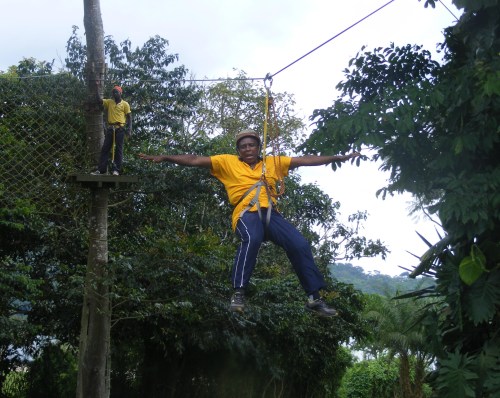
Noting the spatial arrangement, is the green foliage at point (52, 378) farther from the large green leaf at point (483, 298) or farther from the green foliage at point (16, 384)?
the large green leaf at point (483, 298)

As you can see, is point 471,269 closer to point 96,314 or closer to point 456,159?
point 456,159

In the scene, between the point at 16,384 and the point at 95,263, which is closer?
the point at 95,263

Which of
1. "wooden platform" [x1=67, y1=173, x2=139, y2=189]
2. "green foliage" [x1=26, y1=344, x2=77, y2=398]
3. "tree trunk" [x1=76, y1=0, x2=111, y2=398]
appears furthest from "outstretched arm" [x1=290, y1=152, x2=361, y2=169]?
"green foliage" [x1=26, y1=344, x2=77, y2=398]

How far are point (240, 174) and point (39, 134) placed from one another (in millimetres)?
5116

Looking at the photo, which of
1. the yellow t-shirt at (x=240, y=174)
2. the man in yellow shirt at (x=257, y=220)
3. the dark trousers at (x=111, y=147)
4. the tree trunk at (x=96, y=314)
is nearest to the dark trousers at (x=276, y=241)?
the man in yellow shirt at (x=257, y=220)

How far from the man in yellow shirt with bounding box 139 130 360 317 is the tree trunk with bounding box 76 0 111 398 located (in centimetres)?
354

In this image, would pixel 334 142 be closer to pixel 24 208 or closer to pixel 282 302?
pixel 24 208

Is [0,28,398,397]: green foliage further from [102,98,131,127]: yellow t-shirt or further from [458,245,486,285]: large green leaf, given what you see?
[458,245,486,285]: large green leaf

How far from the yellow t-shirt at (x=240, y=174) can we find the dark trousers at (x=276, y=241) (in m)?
0.13

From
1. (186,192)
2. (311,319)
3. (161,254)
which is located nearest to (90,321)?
(161,254)

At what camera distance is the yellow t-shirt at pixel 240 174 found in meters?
5.77

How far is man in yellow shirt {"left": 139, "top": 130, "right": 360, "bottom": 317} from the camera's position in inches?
222

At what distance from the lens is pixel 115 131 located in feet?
28.5

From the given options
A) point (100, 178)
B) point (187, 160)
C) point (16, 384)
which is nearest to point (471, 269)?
point (187, 160)
